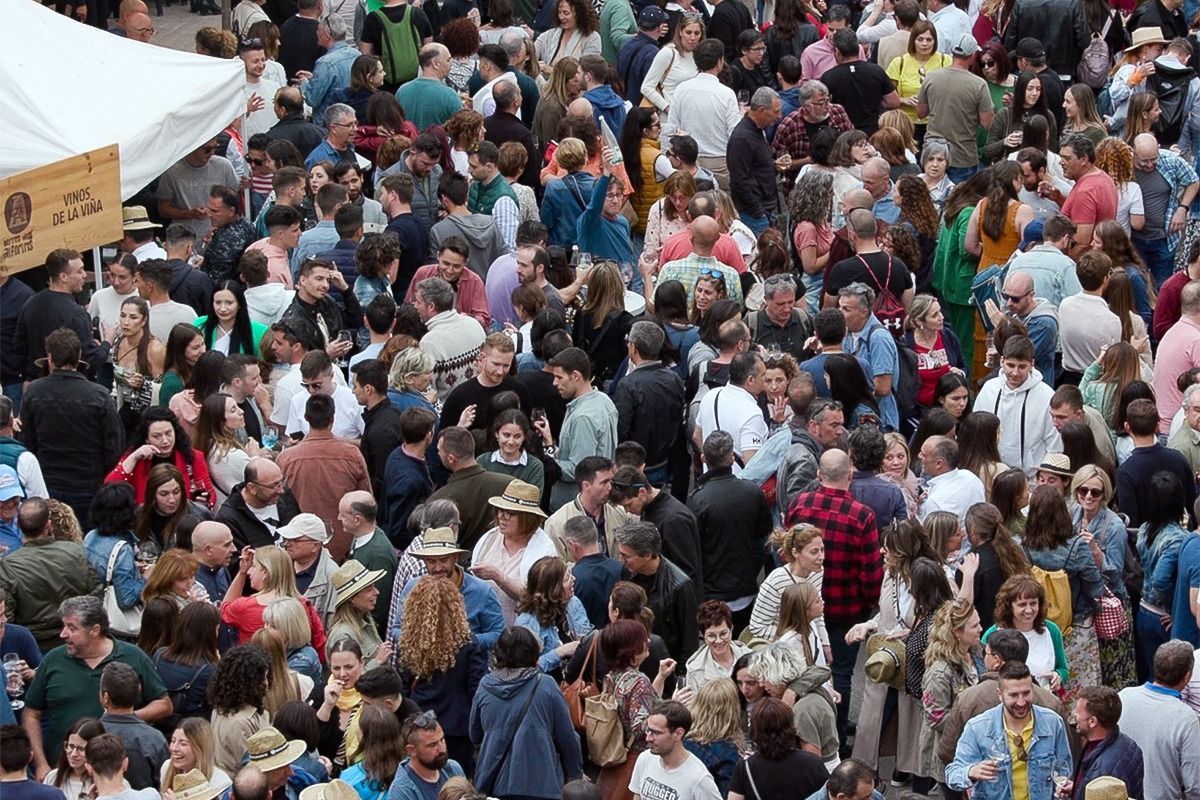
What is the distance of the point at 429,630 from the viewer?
350 inches

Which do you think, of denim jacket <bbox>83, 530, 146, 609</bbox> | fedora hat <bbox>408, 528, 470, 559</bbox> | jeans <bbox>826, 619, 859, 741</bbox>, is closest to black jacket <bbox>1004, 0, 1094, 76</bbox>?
jeans <bbox>826, 619, 859, 741</bbox>

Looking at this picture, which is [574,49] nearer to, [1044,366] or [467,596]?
[1044,366]

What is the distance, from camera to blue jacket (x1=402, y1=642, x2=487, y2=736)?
9008 mm

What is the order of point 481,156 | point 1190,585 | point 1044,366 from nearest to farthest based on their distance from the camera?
point 1190,585, point 1044,366, point 481,156

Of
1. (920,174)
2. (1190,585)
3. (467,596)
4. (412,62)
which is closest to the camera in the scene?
(467,596)

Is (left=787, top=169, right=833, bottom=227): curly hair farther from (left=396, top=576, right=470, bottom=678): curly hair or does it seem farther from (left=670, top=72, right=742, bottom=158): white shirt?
(left=396, top=576, right=470, bottom=678): curly hair

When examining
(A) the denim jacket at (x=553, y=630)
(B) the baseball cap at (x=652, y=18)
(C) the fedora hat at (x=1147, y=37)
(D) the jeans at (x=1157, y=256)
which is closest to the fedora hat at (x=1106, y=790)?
(A) the denim jacket at (x=553, y=630)

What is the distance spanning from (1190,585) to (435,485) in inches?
154

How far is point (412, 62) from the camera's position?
17.0 m

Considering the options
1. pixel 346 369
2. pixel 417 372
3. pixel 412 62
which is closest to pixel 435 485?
pixel 417 372

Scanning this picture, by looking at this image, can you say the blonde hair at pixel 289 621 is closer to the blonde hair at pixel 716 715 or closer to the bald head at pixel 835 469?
the blonde hair at pixel 716 715

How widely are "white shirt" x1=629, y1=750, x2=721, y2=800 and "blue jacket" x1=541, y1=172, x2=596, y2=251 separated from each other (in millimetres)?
6184

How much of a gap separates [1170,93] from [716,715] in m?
9.63

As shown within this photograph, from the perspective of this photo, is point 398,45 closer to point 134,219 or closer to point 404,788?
point 134,219
